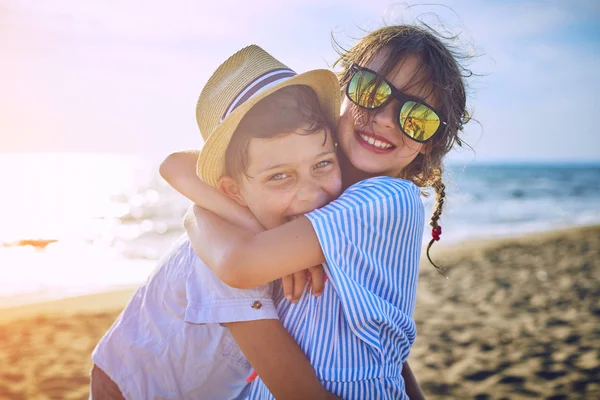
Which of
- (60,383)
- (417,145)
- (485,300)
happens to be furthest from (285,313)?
(485,300)

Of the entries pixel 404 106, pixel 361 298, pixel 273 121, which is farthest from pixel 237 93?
pixel 361 298

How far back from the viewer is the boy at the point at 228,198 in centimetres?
212

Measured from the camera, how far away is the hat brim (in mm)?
2049

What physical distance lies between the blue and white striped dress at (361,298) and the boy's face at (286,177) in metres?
0.24

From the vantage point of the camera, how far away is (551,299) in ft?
26.4

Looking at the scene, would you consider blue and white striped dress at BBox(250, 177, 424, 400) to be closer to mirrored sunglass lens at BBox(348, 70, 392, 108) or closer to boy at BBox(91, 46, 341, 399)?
boy at BBox(91, 46, 341, 399)

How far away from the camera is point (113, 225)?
2070 cm

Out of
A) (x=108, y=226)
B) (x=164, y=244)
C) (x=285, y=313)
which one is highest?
(x=108, y=226)

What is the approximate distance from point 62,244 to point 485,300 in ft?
42.4

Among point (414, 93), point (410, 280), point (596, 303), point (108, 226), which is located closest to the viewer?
point (410, 280)

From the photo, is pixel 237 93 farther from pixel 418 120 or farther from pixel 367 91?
pixel 418 120

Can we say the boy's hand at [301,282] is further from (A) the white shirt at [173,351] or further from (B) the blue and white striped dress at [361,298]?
(A) the white shirt at [173,351]

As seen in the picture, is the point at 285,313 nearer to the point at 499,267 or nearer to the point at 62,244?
the point at 499,267

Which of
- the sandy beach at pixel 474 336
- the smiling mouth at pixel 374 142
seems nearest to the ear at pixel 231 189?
the smiling mouth at pixel 374 142
